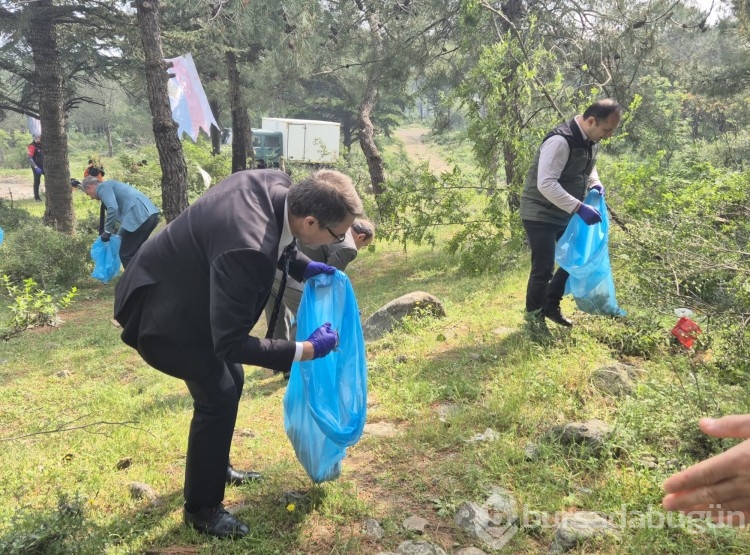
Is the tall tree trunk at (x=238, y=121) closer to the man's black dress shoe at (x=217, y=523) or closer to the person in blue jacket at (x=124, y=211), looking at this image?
the person in blue jacket at (x=124, y=211)

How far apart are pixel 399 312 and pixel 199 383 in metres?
3.22

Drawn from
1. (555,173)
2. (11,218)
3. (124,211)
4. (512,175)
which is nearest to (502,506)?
(555,173)

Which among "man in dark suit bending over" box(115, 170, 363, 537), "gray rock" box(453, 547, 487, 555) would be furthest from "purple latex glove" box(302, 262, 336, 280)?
"gray rock" box(453, 547, 487, 555)

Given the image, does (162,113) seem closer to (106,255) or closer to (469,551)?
(106,255)

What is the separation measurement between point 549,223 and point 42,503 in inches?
133

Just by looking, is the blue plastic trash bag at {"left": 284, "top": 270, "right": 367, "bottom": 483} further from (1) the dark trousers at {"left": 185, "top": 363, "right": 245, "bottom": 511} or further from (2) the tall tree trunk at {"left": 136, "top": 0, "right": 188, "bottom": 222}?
(2) the tall tree trunk at {"left": 136, "top": 0, "right": 188, "bottom": 222}

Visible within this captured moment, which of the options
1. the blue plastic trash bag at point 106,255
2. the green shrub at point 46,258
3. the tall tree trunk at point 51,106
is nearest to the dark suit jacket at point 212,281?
the blue plastic trash bag at point 106,255

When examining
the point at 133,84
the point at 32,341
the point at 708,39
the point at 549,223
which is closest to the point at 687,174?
the point at 549,223

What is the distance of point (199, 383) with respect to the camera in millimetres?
2174

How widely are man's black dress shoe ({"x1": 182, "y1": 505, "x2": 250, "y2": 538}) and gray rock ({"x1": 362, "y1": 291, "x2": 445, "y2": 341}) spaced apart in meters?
2.89

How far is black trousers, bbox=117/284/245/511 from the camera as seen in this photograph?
2.09m

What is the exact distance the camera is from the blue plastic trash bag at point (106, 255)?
6.69 meters

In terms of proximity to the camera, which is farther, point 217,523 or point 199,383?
point 217,523

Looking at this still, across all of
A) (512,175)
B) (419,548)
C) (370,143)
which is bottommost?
(419,548)
